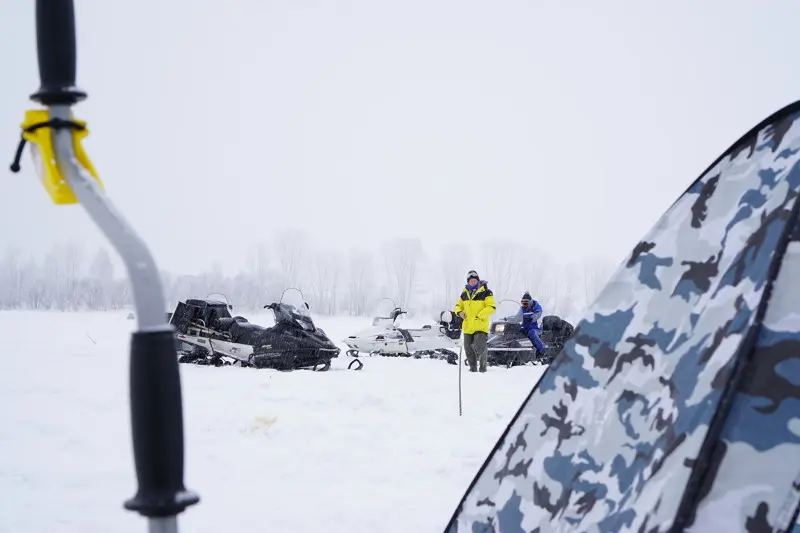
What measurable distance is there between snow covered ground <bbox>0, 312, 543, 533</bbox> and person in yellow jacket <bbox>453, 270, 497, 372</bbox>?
2.43 meters

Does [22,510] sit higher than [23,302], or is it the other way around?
[22,510]

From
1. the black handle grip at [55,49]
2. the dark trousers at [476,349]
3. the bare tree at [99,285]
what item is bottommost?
the bare tree at [99,285]

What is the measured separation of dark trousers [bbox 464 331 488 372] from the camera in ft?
44.0

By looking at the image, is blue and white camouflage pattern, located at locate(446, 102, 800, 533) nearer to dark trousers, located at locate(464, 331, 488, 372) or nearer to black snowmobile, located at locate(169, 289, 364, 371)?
black snowmobile, located at locate(169, 289, 364, 371)

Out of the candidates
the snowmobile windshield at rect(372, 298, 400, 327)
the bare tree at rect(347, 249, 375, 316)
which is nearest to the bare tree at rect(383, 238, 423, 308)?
the bare tree at rect(347, 249, 375, 316)

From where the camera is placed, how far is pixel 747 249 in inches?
72.7

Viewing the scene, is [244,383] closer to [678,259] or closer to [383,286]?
[678,259]

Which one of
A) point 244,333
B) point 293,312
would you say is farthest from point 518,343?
point 244,333

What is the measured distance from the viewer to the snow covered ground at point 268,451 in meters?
4.20

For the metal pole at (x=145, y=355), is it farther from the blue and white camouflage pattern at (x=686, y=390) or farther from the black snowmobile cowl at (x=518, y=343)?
the black snowmobile cowl at (x=518, y=343)

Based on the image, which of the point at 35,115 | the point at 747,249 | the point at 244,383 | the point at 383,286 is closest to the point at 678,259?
the point at 747,249

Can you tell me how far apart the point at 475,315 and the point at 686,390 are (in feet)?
37.5

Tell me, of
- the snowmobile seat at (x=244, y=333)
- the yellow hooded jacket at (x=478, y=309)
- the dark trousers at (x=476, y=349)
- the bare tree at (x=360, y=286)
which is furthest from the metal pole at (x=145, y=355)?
the bare tree at (x=360, y=286)

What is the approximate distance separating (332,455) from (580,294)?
9394 cm
